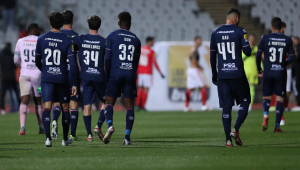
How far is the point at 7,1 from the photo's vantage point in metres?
24.5

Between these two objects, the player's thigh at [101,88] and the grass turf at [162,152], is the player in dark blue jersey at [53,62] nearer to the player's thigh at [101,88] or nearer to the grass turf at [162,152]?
the grass turf at [162,152]

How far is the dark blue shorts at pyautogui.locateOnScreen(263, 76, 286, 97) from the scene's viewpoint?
10.8 m

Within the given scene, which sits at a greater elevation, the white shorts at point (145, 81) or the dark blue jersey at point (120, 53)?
the dark blue jersey at point (120, 53)

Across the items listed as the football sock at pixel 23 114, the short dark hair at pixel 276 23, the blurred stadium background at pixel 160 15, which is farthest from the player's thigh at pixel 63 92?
the blurred stadium background at pixel 160 15

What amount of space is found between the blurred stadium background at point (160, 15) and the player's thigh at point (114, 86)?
628 inches

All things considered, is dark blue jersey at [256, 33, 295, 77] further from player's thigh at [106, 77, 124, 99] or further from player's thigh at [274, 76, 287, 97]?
player's thigh at [106, 77, 124, 99]

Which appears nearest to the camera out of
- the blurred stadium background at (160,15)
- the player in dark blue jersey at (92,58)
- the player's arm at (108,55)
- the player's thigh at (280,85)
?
the player's arm at (108,55)

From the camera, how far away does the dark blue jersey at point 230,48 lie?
8164 millimetres

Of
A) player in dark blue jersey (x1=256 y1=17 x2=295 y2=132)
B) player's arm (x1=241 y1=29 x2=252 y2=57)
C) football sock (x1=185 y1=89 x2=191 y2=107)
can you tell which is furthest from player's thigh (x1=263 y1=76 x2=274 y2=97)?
football sock (x1=185 y1=89 x2=191 y2=107)

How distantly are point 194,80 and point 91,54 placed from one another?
11.0 metres

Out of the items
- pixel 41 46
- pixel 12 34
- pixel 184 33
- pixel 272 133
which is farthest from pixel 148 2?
pixel 41 46

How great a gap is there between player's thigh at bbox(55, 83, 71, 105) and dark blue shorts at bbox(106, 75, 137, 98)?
26.0 inches

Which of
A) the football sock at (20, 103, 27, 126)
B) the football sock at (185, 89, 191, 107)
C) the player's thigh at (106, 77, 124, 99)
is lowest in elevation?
the football sock at (185, 89, 191, 107)

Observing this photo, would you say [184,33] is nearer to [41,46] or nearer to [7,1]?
[7,1]
